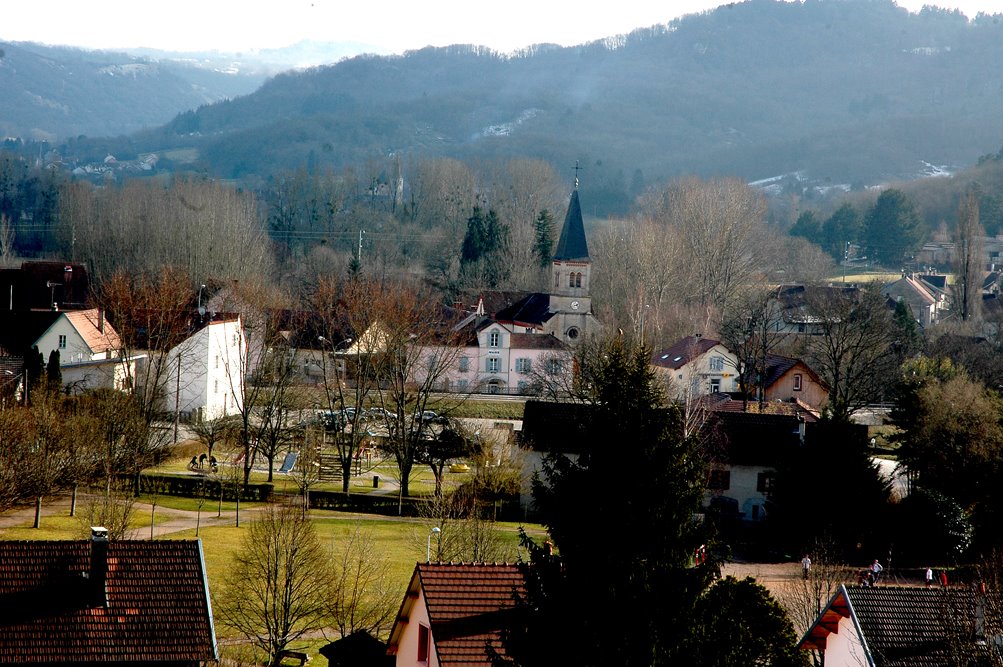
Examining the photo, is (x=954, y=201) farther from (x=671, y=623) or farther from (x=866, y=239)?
(x=671, y=623)

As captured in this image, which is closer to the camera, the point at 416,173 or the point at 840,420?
the point at 840,420

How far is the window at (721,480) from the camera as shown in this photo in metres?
36.8

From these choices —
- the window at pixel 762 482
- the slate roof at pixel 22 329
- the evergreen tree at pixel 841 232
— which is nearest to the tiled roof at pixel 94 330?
the slate roof at pixel 22 329

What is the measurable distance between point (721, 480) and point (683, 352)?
18.5 meters

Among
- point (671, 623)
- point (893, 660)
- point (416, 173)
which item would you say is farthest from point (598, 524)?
point (416, 173)

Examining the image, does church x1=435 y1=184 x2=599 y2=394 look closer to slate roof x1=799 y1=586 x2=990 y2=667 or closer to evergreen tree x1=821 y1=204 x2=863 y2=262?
slate roof x1=799 y1=586 x2=990 y2=667

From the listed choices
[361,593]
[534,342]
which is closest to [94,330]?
[534,342]

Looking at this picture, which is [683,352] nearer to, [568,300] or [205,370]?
[568,300]

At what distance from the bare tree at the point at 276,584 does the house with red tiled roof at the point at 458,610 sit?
417 cm

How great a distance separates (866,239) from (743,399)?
70153mm

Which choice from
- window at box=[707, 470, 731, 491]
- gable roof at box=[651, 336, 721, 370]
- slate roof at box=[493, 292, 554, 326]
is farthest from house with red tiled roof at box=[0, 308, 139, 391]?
gable roof at box=[651, 336, 721, 370]

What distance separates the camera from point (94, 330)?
49688mm

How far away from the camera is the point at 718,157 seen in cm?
19762

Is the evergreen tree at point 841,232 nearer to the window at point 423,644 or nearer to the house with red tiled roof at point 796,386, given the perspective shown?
the house with red tiled roof at point 796,386
